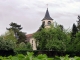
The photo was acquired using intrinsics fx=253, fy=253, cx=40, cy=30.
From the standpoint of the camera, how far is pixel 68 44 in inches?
2076

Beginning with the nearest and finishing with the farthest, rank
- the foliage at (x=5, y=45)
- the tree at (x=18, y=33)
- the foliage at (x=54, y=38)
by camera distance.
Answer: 1. the foliage at (x=5, y=45)
2. the foliage at (x=54, y=38)
3. the tree at (x=18, y=33)

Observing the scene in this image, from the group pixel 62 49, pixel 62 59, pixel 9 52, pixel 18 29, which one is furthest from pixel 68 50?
pixel 62 59

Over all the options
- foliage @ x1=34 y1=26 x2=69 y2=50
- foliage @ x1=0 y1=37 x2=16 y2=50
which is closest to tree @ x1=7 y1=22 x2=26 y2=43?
foliage @ x1=34 y1=26 x2=69 y2=50

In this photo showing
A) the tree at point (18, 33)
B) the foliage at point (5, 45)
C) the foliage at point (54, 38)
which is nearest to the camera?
the foliage at point (5, 45)

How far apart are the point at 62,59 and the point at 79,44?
46063 mm

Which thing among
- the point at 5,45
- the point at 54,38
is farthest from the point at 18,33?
the point at 5,45

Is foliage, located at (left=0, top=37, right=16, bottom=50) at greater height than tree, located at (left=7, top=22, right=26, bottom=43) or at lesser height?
lesser

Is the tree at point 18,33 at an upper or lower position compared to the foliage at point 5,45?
upper

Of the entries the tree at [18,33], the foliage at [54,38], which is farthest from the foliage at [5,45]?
the tree at [18,33]

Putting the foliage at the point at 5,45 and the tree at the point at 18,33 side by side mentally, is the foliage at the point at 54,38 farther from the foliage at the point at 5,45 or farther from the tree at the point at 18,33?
the tree at the point at 18,33

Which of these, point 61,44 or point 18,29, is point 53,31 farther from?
point 18,29

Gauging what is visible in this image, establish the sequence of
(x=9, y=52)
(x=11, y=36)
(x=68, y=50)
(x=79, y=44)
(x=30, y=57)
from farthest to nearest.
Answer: (x=11, y=36) < (x=68, y=50) < (x=79, y=44) < (x=9, y=52) < (x=30, y=57)

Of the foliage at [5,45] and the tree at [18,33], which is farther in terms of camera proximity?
the tree at [18,33]

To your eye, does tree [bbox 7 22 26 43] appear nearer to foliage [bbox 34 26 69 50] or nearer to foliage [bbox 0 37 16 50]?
foliage [bbox 34 26 69 50]
